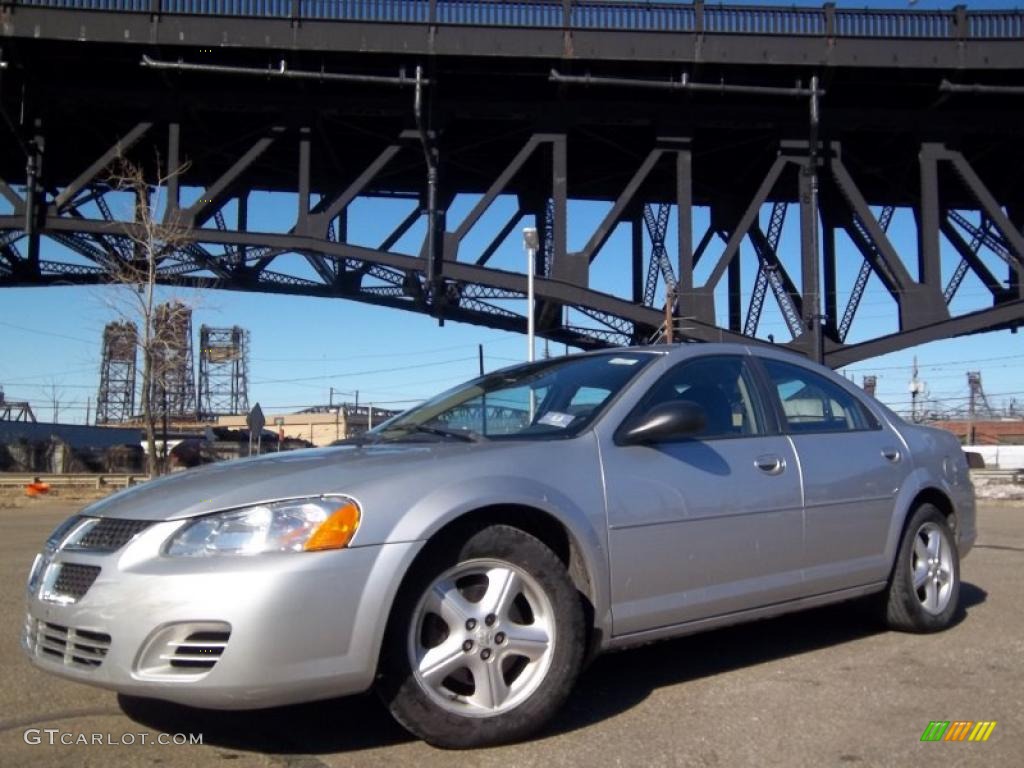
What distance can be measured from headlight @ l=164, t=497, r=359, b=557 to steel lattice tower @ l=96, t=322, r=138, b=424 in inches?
846

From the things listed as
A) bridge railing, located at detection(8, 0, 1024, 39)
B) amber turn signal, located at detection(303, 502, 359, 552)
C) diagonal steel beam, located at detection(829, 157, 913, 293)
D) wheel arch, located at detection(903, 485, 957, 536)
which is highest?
bridge railing, located at detection(8, 0, 1024, 39)

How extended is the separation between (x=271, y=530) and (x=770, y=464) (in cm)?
241

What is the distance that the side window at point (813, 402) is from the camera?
16.3ft

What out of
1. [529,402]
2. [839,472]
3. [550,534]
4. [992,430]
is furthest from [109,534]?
[992,430]

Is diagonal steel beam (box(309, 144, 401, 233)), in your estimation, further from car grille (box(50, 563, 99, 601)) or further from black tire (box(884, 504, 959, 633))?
car grille (box(50, 563, 99, 601))

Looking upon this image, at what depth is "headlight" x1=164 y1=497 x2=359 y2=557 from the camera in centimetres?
322

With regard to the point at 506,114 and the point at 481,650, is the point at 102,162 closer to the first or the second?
the point at 506,114

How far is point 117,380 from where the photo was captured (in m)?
97.2

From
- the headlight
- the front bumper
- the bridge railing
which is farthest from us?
the bridge railing

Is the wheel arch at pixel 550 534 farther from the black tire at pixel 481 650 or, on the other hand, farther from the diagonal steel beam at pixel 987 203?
the diagonal steel beam at pixel 987 203

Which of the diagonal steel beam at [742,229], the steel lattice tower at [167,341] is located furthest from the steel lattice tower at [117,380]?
the diagonal steel beam at [742,229]

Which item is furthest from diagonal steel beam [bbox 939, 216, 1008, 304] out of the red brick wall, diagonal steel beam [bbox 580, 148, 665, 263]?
the red brick wall

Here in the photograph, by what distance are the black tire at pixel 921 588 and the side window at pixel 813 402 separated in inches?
24.3

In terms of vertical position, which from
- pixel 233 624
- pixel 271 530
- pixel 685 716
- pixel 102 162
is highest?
pixel 102 162
